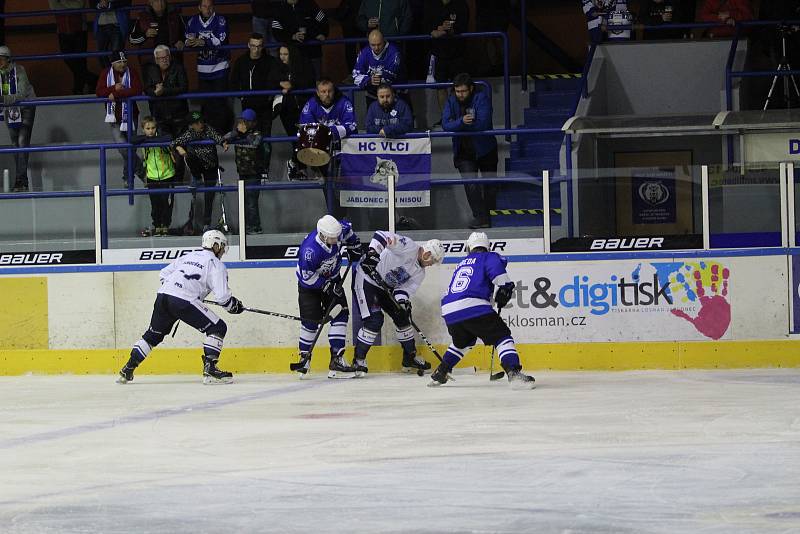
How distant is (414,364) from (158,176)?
3.42 metres

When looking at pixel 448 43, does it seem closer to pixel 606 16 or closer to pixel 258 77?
pixel 606 16

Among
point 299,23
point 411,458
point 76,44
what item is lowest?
point 411,458

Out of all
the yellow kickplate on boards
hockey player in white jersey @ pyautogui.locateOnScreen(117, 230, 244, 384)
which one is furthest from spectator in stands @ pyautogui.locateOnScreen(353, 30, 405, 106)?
the yellow kickplate on boards

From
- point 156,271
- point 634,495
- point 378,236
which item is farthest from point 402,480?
point 156,271

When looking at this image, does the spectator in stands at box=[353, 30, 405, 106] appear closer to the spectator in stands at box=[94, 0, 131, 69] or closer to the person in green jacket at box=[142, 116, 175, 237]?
the person in green jacket at box=[142, 116, 175, 237]

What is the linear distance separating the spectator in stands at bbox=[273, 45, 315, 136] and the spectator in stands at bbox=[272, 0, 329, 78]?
713 millimetres

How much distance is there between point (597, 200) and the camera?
12.0 m

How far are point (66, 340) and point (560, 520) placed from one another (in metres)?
8.47

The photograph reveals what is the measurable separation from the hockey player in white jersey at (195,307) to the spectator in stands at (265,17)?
173 inches

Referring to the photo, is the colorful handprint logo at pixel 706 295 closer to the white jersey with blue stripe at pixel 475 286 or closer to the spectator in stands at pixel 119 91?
the white jersey with blue stripe at pixel 475 286

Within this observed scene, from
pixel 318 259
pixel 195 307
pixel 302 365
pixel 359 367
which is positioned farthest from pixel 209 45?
pixel 359 367

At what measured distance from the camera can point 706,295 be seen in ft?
39.1

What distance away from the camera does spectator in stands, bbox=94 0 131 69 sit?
16000 millimetres

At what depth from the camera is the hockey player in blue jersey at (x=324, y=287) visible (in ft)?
38.8
